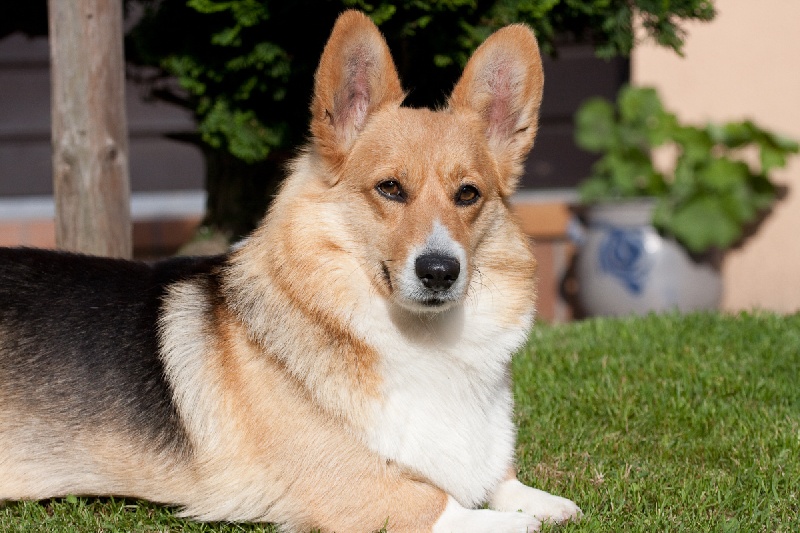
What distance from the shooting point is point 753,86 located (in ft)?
22.3

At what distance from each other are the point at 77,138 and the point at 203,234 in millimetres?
1402

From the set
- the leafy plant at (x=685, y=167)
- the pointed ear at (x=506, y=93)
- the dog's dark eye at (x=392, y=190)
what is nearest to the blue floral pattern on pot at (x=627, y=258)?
the leafy plant at (x=685, y=167)

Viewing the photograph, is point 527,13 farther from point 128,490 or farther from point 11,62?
point 11,62

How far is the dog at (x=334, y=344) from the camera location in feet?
9.41

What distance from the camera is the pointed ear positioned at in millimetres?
3123

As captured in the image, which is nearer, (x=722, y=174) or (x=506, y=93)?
(x=506, y=93)

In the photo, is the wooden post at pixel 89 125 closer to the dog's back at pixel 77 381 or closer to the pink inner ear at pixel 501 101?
the dog's back at pixel 77 381

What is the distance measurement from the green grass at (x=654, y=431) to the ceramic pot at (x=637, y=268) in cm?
80

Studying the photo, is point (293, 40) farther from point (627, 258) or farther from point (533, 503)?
point (627, 258)

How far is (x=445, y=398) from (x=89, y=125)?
7.44ft

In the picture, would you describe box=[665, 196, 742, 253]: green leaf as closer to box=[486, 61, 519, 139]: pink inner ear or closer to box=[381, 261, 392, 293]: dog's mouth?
box=[486, 61, 519, 139]: pink inner ear

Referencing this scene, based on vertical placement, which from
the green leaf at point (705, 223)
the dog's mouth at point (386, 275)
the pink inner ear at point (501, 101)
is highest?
the pink inner ear at point (501, 101)

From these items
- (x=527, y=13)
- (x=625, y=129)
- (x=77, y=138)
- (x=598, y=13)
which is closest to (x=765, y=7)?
(x=625, y=129)

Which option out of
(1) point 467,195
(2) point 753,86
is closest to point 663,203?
(2) point 753,86
